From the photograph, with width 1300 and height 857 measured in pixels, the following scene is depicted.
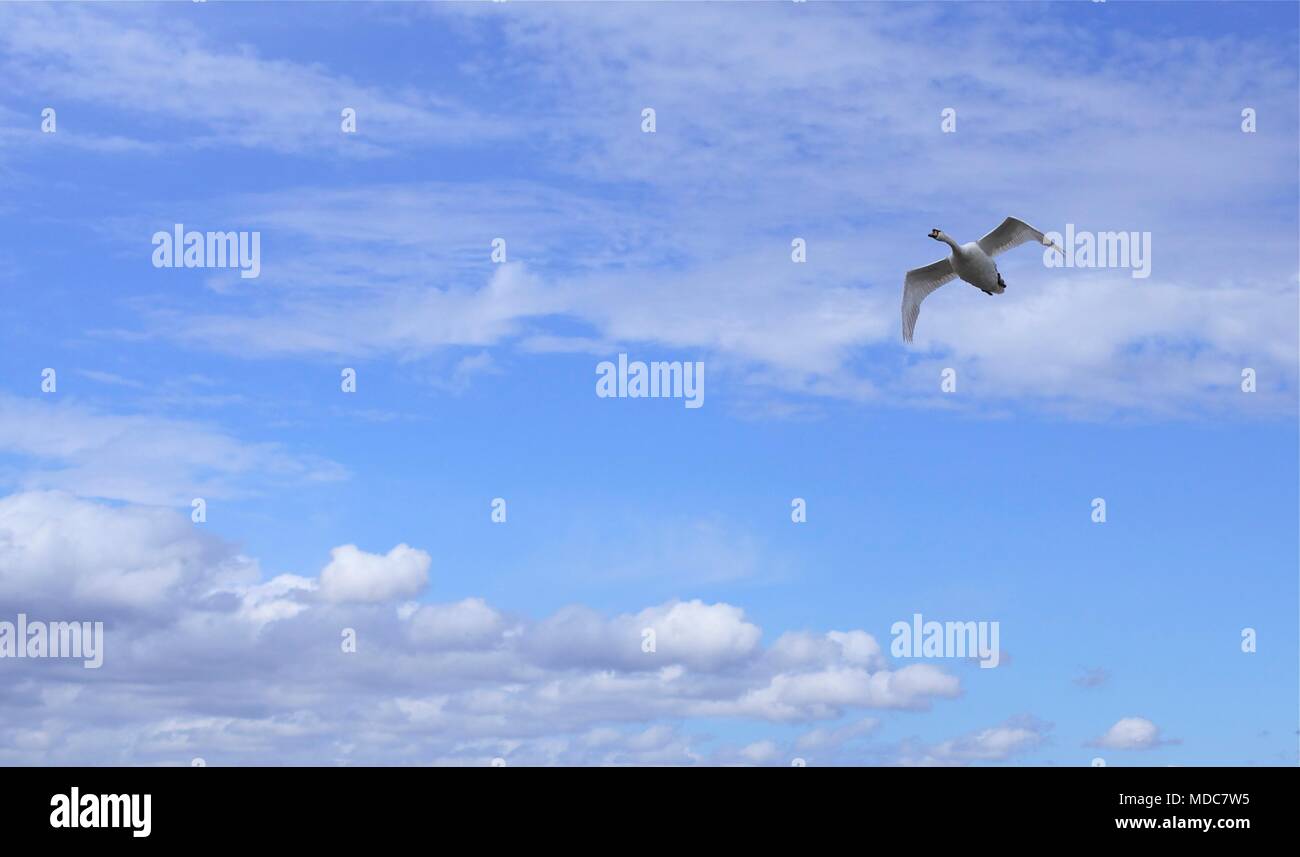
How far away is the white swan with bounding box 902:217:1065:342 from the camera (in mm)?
55500

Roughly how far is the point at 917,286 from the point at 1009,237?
198 inches

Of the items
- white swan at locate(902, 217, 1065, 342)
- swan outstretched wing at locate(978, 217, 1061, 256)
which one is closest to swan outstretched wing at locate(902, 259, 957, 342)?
white swan at locate(902, 217, 1065, 342)

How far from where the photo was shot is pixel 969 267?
185 ft

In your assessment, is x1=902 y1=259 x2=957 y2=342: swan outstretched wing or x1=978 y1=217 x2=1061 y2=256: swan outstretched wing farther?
x1=902 y1=259 x2=957 y2=342: swan outstretched wing

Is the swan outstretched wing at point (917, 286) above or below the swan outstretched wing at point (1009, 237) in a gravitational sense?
below

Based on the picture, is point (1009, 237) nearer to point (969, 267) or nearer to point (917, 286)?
point (969, 267)

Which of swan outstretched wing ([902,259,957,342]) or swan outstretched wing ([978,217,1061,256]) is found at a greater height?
swan outstretched wing ([978,217,1061,256])

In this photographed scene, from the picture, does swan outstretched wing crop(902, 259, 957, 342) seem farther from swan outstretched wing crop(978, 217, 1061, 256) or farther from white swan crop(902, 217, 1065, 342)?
swan outstretched wing crop(978, 217, 1061, 256)

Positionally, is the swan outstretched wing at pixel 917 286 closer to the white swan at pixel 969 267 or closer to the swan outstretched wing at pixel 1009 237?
the white swan at pixel 969 267

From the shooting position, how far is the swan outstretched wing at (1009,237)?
5509 cm

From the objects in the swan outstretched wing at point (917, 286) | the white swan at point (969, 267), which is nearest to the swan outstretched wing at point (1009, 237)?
the white swan at point (969, 267)
